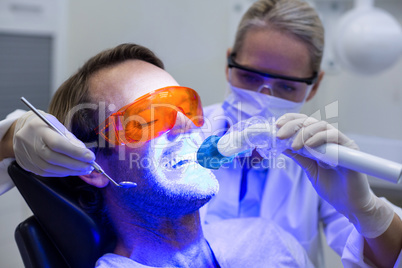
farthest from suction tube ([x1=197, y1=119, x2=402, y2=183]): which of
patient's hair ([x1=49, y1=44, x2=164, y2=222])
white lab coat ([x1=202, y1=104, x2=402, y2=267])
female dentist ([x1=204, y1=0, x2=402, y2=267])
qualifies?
white lab coat ([x1=202, y1=104, x2=402, y2=267])

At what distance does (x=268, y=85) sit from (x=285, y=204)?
0.41 meters

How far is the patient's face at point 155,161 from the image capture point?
93 centimetres

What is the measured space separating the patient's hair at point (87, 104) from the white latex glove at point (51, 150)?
61 mm

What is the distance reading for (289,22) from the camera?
4.14 ft

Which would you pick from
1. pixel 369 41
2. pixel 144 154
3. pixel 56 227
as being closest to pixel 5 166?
pixel 56 227

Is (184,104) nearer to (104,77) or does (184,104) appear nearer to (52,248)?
(104,77)

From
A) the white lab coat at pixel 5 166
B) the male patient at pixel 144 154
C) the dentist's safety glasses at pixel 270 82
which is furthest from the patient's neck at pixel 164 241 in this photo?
the dentist's safety glasses at pixel 270 82

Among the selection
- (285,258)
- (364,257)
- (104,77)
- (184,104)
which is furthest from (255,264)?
(104,77)

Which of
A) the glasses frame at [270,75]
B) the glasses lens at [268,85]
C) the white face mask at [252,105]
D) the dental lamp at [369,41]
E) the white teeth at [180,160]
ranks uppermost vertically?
the dental lamp at [369,41]

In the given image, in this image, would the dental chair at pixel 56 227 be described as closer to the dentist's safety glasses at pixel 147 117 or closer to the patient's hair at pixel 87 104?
the patient's hair at pixel 87 104

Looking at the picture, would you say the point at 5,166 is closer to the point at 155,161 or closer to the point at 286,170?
the point at 155,161

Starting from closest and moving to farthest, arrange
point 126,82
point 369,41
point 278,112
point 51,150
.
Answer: point 51,150 < point 126,82 < point 278,112 < point 369,41

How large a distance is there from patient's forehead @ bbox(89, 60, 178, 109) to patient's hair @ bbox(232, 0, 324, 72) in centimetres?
42

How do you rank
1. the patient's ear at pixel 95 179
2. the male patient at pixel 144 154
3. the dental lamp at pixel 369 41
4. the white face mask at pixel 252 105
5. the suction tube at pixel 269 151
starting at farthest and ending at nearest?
1. the dental lamp at pixel 369 41
2. the white face mask at pixel 252 105
3. the patient's ear at pixel 95 179
4. the male patient at pixel 144 154
5. the suction tube at pixel 269 151
